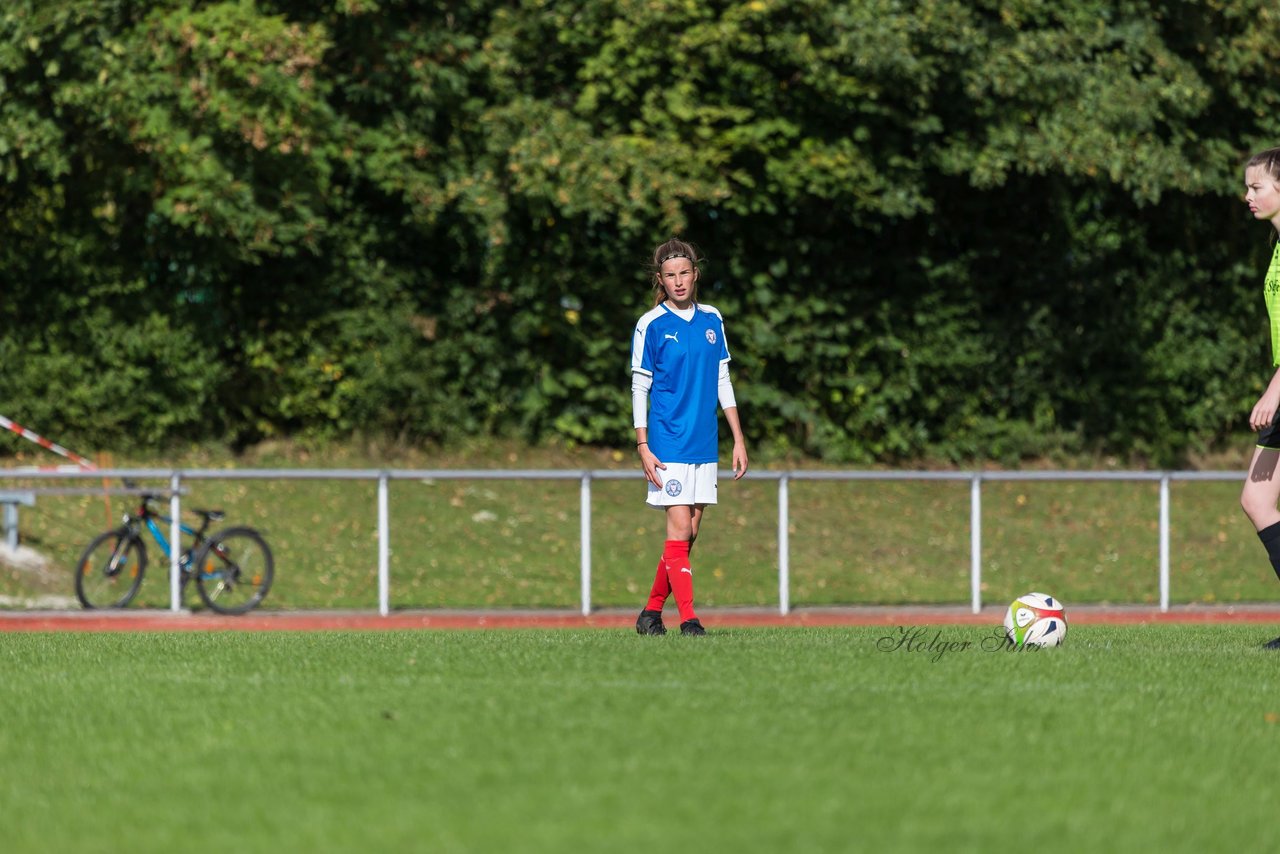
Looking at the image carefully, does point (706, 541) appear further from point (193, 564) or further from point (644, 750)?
point (644, 750)

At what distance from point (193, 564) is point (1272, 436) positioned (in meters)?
9.92

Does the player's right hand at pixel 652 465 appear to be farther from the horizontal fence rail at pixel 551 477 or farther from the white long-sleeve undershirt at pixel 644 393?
the horizontal fence rail at pixel 551 477

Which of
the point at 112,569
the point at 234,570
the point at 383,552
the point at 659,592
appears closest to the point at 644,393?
the point at 659,592

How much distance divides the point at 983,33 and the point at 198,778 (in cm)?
1486

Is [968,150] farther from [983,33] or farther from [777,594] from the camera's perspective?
[777,594]

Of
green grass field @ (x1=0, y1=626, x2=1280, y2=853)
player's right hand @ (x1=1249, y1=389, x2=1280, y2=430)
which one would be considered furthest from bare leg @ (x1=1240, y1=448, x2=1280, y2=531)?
green grass field @ (x1=0, y1=626, x2=1280, y2=853)

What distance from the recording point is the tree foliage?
694 inches

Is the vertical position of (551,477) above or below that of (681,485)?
below

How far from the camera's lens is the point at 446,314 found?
2025 cm

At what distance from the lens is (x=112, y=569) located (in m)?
15.3

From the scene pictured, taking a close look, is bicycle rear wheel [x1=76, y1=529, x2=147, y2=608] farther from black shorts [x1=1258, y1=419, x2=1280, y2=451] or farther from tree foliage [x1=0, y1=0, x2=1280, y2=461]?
black shorts [x1=1258, y1=419, x2=1280, y2=451]

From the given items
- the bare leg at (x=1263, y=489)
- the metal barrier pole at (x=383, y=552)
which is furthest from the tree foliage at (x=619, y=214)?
the bare leg at (x=1263, y=489)

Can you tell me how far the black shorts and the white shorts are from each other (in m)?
2.56

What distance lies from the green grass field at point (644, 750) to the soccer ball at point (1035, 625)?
1.29ft
